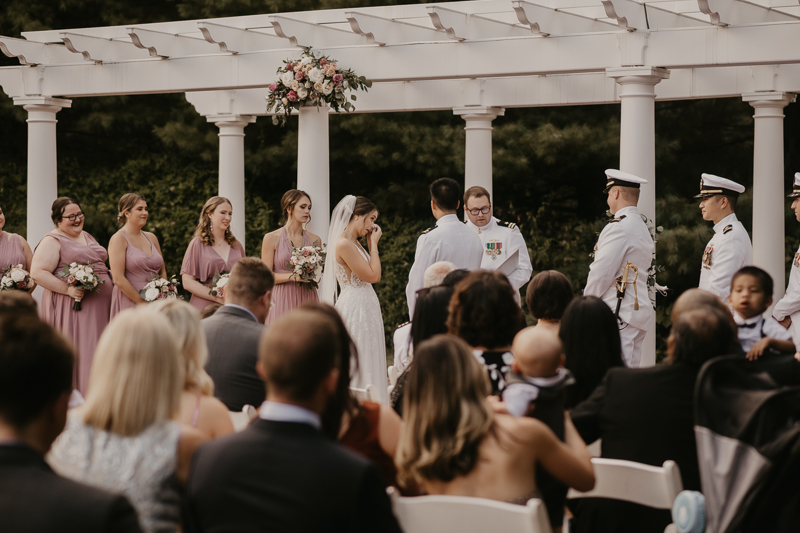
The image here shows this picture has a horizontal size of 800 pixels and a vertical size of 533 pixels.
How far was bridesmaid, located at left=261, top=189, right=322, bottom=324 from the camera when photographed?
9.78 m

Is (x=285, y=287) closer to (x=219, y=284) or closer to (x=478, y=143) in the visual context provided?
(x=219, y=284)

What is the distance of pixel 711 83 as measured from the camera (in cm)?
1191

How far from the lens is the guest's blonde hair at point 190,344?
153 inches

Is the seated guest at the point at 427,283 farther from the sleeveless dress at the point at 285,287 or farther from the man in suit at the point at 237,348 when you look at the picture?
the sleeveless dress at the point at 285,287

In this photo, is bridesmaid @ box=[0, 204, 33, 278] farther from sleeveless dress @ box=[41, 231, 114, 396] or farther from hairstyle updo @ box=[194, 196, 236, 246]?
hairstyle updo @ box=[194, 196, 236, 246]

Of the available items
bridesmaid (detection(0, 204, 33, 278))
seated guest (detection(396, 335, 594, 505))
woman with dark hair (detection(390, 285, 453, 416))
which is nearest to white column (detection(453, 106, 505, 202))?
bridesmaid (detection(0, 204, 33, 278))

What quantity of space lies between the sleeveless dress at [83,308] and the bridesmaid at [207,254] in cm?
80

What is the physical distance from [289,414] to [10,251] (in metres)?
8.03

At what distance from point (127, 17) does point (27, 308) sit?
55.7ft

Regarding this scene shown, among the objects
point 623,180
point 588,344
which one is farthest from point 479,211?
point 588,344

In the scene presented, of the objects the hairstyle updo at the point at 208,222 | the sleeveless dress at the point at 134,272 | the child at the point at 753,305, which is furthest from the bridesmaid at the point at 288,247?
the child at the point at 753,305

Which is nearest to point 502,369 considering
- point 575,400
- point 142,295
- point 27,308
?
point 575,400

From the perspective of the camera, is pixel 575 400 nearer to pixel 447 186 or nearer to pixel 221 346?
pixel 221 346

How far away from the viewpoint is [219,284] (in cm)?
930
